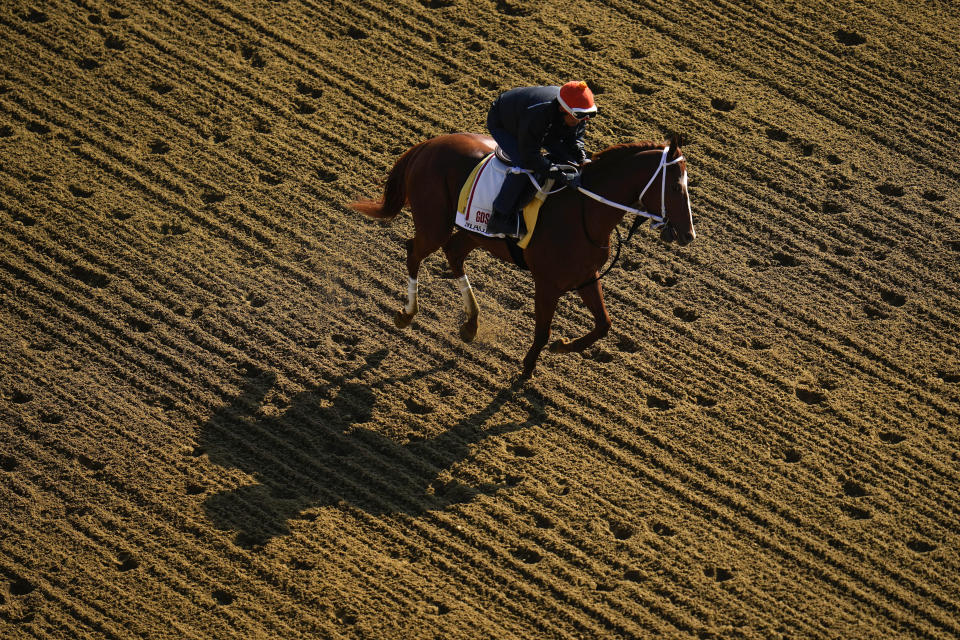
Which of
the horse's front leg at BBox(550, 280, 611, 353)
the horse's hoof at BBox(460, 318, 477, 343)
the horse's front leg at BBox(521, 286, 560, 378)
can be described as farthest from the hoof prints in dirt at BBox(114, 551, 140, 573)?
the horse's front leg at BBox(550, 280, 611, 353)

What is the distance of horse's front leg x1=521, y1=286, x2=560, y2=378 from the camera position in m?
8.20

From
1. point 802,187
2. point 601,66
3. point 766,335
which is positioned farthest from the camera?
point 601,66

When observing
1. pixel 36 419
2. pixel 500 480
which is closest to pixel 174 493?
pixel 36 419

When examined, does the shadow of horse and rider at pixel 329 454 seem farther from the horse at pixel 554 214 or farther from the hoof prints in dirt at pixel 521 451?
the horse at pixel 554 214

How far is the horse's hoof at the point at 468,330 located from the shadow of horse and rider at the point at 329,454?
679 mm

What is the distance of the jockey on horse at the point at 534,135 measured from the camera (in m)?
7.39

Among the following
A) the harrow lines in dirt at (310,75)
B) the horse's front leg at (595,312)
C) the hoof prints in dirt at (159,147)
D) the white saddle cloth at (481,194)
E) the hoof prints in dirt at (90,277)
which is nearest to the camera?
the white saddle cloth at (481,194)

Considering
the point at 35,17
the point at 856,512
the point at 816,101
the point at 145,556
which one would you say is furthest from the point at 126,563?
the point at 816,101

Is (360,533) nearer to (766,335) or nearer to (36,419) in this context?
(36,419)

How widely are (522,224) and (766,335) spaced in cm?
273

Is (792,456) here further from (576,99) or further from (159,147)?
(159,147)

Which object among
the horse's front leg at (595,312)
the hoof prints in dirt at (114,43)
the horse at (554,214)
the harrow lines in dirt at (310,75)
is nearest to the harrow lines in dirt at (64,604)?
the horse at (554,214)

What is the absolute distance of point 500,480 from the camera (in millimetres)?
7844

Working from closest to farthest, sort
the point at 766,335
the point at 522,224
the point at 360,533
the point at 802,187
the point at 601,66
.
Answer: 1. the point at 360,533
2. the point at 522,224
3. the point at 766,335
4. the point at 802,187
5. the point at 601,66
